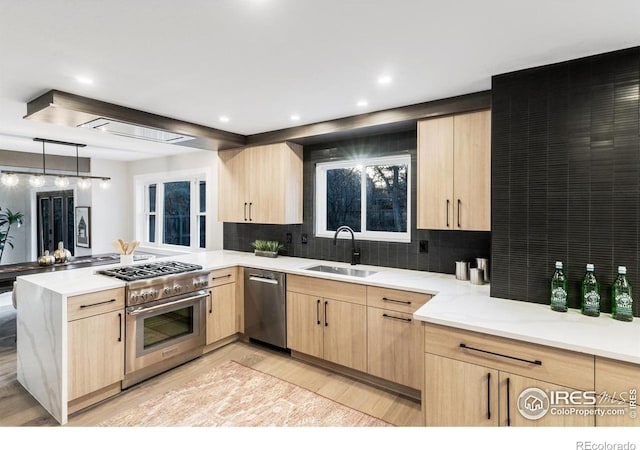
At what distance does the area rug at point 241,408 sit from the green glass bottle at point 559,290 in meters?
1.34

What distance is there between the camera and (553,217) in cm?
202

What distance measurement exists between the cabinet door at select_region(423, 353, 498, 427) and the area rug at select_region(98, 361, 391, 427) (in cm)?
54

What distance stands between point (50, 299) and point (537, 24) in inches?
135

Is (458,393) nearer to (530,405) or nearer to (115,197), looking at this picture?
(530,405)

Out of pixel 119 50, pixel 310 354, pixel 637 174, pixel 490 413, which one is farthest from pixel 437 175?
pixel 119 50

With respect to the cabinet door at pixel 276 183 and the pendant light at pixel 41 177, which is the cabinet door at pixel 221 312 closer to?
the cabinet door at pixel 276 183

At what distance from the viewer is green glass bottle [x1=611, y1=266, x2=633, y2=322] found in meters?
1.73

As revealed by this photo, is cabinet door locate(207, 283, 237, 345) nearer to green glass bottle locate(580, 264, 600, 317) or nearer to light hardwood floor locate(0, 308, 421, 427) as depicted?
light hardwood floor locate(0, 308, 421, 427)

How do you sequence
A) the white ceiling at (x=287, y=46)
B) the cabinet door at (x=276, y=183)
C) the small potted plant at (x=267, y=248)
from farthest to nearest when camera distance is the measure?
the small potted plant at (x=267, y=248), the cabinet door at (x=276, y=183), the white ceiling at (x=287, y=46)

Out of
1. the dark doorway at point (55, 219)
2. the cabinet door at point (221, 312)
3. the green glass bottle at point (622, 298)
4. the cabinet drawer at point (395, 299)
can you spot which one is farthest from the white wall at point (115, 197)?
the green glass bottle at point (622, 298)

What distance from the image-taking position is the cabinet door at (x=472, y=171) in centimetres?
240

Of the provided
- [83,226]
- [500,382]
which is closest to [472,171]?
[500,382]

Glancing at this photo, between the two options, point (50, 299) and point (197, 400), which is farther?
point (197, 400)
